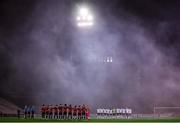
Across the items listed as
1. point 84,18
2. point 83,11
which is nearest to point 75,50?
point 84,18

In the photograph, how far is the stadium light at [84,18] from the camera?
3212 centimetres

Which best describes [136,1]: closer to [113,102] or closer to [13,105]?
[113,102]

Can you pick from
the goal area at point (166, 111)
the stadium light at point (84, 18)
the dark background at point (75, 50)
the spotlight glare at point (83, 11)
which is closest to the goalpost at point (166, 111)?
the goal area at point (166, 111)

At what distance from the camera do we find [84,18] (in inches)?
1270

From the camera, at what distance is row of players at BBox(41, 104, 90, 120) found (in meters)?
23.1

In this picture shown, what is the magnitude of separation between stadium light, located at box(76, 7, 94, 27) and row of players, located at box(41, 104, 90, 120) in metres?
10.6

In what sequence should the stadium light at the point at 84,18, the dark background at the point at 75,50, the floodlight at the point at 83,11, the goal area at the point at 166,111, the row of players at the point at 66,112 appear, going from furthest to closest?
the floodlight at the point at 83,11, the stadium light at the point at 84,18, the dark background at the point at 75,50, the goal area at the point at 166,111, the row of players at the point at 66,112

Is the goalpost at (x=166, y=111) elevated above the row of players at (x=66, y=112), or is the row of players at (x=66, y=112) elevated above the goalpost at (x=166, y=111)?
the row of players at (x=66, y=112)

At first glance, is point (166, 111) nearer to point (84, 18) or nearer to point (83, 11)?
point (84, 18)

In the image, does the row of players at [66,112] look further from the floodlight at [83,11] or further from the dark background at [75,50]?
the floodlight at [83,11]

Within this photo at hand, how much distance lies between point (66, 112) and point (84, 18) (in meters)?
11.2

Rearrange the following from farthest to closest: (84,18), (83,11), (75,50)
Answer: (75,50)
(83,11)
(84,18)

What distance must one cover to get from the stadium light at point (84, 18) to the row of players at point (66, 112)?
34.8ft

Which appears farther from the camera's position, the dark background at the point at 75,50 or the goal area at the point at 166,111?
the dark background at the point at 75,50
